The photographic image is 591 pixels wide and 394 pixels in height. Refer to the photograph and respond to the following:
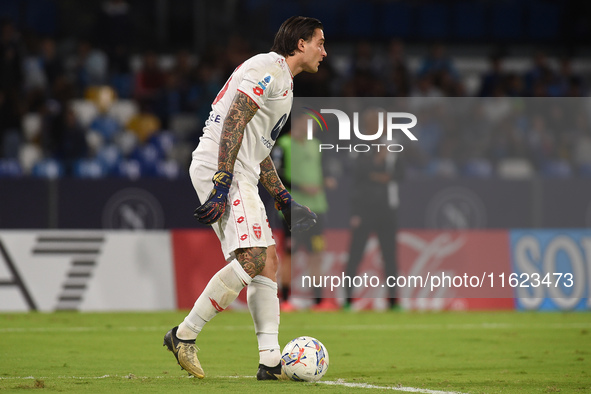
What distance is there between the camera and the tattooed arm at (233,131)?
5.46 m

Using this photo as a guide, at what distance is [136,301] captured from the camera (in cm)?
1108

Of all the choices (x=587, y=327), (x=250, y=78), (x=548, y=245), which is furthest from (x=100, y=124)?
(x=250, y=78)

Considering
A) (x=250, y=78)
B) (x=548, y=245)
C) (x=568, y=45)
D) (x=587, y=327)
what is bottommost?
(x=587, y=327)

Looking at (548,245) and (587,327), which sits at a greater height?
(548,245)

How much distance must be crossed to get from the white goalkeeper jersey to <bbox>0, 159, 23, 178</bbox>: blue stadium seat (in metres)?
9.23

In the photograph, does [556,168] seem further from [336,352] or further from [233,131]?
[233,131]

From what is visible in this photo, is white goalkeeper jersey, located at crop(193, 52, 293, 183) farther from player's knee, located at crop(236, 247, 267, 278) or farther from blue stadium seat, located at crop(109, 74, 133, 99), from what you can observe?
blue stadium seat, located at crop(109, 74, 133, 99)

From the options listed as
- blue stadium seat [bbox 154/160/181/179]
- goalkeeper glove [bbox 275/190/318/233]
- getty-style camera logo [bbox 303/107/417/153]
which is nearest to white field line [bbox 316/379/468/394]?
goalkeeper glove [bbox 275/190/318/233]

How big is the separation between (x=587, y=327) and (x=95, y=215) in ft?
23.4

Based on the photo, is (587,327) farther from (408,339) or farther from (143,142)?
(143,142)

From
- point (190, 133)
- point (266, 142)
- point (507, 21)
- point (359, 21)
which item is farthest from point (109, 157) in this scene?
point (507, 21)

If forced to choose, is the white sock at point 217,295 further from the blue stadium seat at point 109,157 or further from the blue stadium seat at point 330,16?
the blue stadium seat at point 330,16

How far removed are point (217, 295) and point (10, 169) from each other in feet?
31.6

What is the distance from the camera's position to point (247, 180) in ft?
A: 18.8
